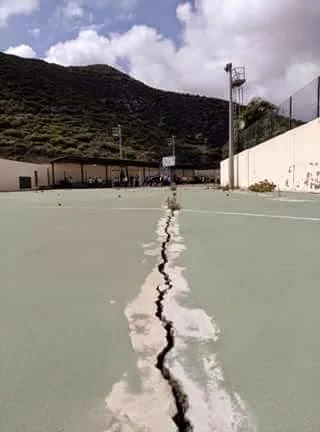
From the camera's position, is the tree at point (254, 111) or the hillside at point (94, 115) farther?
the hillside at point (94, 115)

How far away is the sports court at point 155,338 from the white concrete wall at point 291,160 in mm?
16019

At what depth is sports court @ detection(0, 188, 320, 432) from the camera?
2.52 m

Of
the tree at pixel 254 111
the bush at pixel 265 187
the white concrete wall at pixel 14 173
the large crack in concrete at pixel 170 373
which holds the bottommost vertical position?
the large crack in concrete at pixel 170 373

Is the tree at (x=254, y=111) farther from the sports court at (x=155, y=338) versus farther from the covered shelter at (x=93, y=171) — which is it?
the sports court at (x=155, y=338)

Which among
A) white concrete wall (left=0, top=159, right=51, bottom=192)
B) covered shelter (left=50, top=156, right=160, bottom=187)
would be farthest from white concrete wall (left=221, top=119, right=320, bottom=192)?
covered shelter (left=50, top=156, right=160, bottom=187)

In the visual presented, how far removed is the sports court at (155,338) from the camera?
8.28 feet

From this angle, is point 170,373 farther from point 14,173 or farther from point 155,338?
point 14,173

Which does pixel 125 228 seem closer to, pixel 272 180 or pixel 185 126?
A: pixel 272 180

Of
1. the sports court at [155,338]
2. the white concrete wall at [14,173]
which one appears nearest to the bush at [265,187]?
the sports court at [155,338]

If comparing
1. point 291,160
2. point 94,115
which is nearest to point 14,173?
point 291,160

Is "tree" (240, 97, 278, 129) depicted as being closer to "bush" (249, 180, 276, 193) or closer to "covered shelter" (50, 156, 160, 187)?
"bush" (249, 180, 276, 193)

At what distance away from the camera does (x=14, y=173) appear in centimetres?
5031

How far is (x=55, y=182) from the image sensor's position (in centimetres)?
5800

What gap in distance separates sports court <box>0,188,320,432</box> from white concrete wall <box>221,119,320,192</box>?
16.0m
